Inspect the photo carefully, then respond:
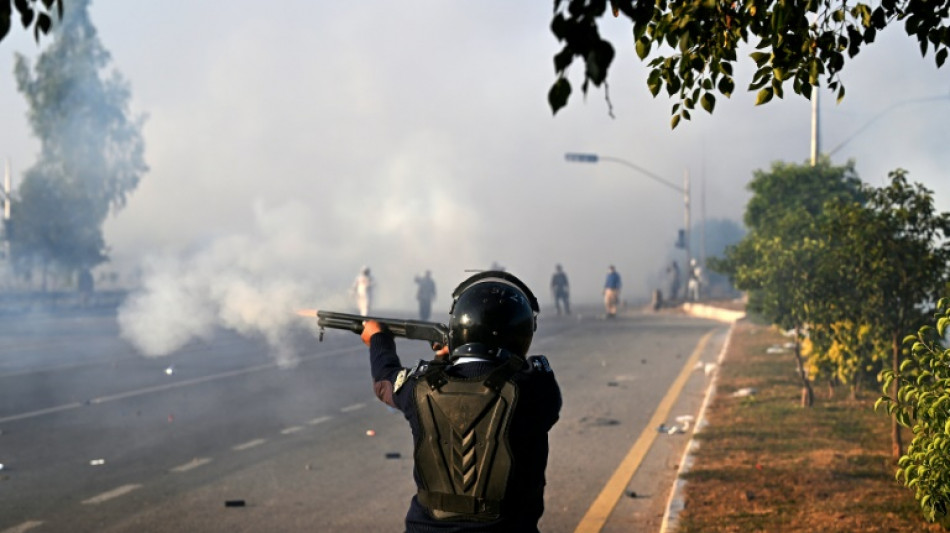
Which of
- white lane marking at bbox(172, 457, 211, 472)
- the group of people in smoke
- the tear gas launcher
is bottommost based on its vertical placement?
white lane marking at bbox(172, 457, 211, 472)

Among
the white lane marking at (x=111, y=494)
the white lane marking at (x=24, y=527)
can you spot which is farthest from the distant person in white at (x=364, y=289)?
the white lane marking at (x=24, y=527)

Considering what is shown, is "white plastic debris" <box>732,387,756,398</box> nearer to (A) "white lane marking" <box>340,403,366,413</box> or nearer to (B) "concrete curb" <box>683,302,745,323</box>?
(A) "white lane marking" <box>340,403,366,413</box>

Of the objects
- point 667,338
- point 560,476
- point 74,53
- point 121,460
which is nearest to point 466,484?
point 560,476

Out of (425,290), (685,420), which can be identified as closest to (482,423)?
(685,420)

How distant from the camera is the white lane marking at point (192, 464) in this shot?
10.2 meters

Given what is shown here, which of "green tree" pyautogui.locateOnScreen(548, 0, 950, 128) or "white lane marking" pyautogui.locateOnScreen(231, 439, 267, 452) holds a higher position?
"green tree" pyautogui.locateOnScreen(548, 0, 950, 128)

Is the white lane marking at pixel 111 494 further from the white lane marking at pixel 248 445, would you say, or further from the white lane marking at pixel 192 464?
the white lane marking at pixel 248 445

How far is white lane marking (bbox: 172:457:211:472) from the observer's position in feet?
33.5

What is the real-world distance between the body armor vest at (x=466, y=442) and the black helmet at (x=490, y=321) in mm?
125

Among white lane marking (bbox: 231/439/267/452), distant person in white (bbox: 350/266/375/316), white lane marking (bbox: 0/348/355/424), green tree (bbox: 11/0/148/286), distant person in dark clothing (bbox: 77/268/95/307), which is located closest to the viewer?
white lane marking (bbox: 231/439/267/452)

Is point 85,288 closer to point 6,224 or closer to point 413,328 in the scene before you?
point 6,224

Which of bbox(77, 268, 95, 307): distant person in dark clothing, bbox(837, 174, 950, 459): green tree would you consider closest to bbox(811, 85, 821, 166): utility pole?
bbox(837, 174, 950, 459): green tree

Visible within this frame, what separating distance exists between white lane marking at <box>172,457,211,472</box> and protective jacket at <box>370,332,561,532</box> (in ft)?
21.9

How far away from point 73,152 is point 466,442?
50697 millimetres
